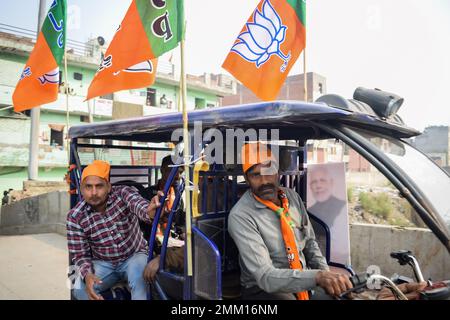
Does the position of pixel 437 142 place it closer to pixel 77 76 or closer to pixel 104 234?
pixel 77 76

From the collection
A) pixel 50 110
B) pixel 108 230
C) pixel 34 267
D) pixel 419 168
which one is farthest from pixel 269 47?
pixel 50 110

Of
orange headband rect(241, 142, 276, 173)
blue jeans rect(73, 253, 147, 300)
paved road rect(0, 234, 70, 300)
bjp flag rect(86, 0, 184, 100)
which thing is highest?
bjp flag rect(86, 0, 184, 100)

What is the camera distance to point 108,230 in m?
3.11

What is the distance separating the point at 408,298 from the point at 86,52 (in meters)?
25.8

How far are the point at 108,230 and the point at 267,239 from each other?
1.56 m

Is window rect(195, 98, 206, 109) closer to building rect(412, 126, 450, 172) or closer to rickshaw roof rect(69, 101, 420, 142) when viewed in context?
rickshaw roof rect(69, 101, 420, 142)

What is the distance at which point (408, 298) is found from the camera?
6.54 ft

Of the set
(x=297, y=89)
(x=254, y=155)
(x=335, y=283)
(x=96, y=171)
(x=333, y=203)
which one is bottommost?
(x=335, y=283)

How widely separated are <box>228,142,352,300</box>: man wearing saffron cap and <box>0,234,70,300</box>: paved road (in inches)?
145

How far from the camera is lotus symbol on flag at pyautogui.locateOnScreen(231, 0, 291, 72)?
297cm

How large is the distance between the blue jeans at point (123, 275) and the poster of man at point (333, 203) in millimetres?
1737

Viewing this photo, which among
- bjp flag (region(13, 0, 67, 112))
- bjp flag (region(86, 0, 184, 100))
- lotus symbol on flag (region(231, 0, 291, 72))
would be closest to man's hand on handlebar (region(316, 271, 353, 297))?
lotus symbol on flag (region(231, 0, 291, 72))
